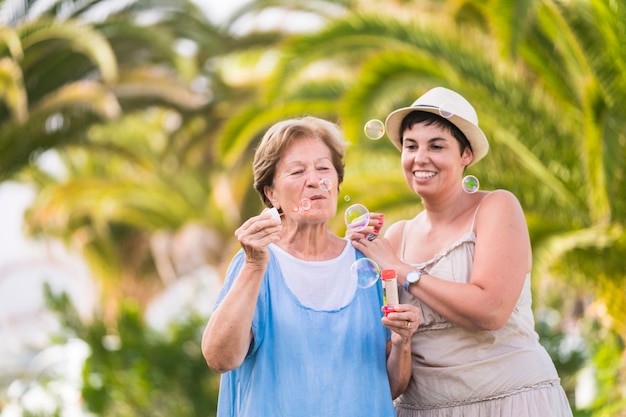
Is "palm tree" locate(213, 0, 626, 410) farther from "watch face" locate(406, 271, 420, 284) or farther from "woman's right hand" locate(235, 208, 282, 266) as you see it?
"woman's right hand" locate(235, 208, 282, 266)

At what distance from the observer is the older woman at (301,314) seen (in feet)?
11.0

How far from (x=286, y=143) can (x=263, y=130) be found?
33.2 feet

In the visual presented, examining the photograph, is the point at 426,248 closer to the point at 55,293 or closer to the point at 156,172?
the point at 55,293

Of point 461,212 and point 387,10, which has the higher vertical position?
point 387,10

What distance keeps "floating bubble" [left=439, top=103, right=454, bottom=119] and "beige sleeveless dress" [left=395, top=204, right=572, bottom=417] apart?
1.44 ft

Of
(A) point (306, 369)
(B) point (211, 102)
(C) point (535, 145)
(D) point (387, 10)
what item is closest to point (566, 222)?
(C) point (535, 145)

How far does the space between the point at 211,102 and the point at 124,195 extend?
2.77 meters

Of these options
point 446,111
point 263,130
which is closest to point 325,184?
point 446,111

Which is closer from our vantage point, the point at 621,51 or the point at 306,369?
the point at 306,369

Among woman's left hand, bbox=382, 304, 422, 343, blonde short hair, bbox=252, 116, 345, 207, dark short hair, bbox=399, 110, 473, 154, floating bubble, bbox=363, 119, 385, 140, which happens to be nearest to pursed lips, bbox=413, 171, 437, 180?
dark short hair, bbox=399, 110, 473, 154

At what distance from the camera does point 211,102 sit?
54.3ft

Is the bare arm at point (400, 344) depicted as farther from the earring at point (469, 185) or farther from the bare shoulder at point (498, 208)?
the earring at point (469, 185)

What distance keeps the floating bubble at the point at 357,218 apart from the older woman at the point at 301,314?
0.10 meters

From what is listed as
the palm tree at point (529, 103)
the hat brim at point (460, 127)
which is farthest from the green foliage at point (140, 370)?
the hat brim at point (460, 127)
